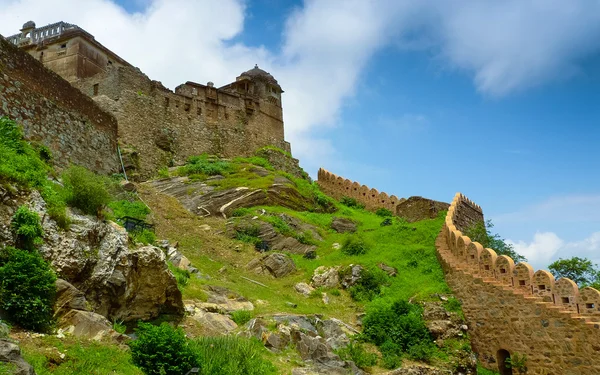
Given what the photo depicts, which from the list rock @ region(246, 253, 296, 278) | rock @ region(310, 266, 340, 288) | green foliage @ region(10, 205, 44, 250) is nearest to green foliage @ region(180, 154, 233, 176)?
rock @ region(246, 253, 296, 278)

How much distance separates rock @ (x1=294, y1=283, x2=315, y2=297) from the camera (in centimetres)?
1972

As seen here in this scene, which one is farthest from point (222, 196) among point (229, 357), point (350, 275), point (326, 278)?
point (229, 357)

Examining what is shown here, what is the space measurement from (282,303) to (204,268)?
3548 mm

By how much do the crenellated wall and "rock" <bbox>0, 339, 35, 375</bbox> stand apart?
28194 millimetres

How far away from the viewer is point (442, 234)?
23547 mm

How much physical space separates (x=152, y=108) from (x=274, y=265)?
1694cm

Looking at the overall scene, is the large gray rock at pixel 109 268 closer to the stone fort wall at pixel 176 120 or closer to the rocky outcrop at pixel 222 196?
the rocky outcrop at pixel 222 196

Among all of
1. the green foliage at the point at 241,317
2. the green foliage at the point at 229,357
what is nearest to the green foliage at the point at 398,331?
the green foliage at the point at 241,317

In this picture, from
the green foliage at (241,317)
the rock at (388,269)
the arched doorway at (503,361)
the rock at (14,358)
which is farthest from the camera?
the rock at (388,269)

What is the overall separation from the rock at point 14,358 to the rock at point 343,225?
21467 mm

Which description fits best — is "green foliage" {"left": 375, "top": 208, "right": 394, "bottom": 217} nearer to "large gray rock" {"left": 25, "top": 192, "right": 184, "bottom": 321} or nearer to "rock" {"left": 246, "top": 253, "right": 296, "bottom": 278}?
"rock" {"left": 246, "top": 253, "right": 296, "bottom": 278}

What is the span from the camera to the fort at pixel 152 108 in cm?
3222

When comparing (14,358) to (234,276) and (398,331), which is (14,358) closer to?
(398,331)

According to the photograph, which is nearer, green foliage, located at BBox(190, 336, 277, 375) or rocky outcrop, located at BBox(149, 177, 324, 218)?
green foliage, located at BBox(190, 336, 277, 375)
